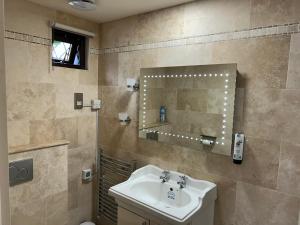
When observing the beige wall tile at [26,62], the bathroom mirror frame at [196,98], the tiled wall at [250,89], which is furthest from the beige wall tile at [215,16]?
the beige wall tile at [26,62]

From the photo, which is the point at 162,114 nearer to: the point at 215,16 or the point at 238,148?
the point at 238,148

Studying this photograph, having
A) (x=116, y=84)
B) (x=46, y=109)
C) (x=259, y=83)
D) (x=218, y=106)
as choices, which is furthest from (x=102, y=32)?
(x=259, y=83)

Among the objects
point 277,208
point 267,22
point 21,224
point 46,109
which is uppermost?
point 267,22

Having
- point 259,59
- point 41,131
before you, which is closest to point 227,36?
point 259,59

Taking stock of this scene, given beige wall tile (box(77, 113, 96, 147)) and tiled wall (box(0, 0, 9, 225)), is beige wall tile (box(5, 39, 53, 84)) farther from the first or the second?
tiled wall (box(0, 0, 9, 225))

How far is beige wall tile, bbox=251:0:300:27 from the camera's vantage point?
1.33 metres

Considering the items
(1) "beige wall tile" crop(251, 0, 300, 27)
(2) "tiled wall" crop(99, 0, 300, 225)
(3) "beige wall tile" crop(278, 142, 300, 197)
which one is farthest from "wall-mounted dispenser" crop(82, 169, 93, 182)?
(1) "beige wall tile" crop(251, 0, 300, 27)

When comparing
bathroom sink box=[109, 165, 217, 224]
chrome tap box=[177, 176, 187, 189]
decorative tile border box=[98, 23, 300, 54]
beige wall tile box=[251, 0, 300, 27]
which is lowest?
bathroom sink box=[109, 165, 217, 224]

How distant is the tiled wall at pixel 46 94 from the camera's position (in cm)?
180

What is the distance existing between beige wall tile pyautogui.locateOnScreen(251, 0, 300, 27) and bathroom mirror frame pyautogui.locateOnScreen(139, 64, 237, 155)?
1.12ft

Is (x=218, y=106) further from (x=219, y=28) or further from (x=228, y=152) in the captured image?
(x=219, y=28)

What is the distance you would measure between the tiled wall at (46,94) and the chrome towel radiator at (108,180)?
142 millimetres

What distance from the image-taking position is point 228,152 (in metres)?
1.58

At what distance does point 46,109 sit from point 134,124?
84cm
